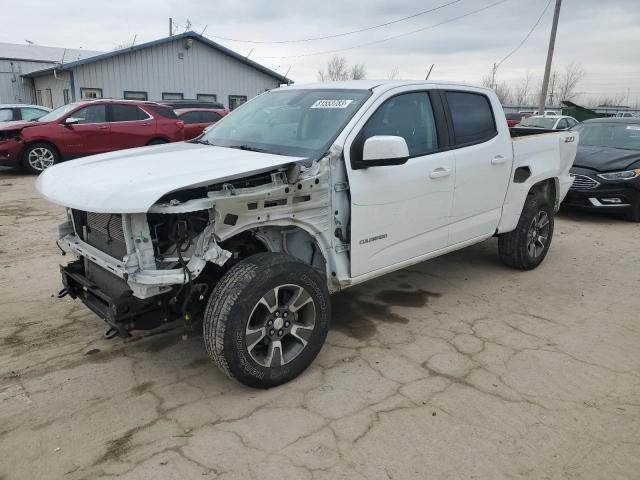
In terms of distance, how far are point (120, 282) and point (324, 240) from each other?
1.32 metres

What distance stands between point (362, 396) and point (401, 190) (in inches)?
58.9

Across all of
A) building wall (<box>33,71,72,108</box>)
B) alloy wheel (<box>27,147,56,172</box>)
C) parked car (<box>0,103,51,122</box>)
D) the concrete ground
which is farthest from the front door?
building wall (<box>33,71,72,108</box>)

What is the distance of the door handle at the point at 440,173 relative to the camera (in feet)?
12.8

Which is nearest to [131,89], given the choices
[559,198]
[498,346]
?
[559,198]

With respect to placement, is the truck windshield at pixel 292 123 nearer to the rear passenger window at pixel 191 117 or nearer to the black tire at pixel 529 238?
the black tire at pixel 529 238

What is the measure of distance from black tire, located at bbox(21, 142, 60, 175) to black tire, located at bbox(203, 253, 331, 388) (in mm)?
10580

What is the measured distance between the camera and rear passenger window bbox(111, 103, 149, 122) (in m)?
12.2

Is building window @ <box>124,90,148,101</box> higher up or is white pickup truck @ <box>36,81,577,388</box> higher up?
building window @ <box>124,90,148,101</box>

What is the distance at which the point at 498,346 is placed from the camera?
12.3 ft

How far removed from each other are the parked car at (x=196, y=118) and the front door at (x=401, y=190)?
36.1 ft

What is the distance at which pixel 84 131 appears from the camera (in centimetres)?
1174

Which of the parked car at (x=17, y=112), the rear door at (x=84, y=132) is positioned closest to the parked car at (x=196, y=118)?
the rear door at (x=84, y=132)

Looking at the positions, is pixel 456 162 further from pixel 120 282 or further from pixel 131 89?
pixel 131 89

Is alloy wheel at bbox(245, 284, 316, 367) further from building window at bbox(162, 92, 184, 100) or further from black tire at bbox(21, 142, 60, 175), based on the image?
building window at bbox(162, 92, 184, 100)
